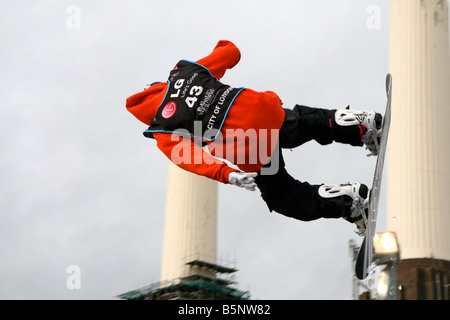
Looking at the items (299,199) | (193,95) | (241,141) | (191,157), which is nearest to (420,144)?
(299,199)

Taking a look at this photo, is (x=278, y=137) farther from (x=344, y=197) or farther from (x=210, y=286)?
(x=210, y=286)

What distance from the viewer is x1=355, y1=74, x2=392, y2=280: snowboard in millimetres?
8117

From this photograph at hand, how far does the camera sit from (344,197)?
8016 millimetres

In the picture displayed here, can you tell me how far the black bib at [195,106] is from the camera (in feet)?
25.4

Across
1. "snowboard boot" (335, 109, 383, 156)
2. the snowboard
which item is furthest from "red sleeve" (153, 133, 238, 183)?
the snowboard

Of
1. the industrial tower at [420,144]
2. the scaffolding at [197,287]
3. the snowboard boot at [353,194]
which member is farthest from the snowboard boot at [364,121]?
the scaffolding at [197,287]

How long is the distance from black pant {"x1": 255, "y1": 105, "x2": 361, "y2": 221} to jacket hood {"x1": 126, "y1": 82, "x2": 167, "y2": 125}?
1401mm

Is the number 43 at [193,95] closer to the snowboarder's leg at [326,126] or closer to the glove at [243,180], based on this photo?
the snowboarder's leg at [326,126]

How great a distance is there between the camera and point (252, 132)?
300 inches
